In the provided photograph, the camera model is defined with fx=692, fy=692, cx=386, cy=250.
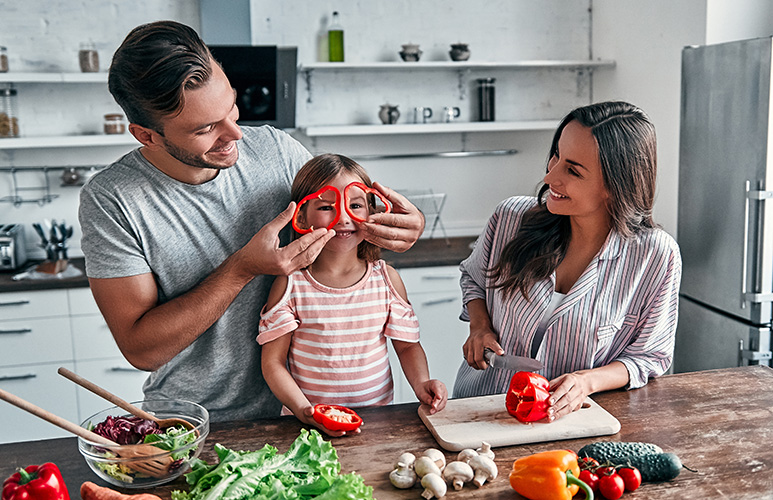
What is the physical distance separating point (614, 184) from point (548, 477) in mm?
817

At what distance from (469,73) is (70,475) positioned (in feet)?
11.1

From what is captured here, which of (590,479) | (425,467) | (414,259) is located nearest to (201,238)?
(425,467)

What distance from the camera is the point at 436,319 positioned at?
3658mm

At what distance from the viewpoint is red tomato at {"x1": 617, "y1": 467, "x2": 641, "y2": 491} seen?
1247 millimetres

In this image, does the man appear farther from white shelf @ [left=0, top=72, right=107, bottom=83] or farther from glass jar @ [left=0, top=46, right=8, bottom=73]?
glass jar @ [left=0, top=46, right=8, bottom=73]

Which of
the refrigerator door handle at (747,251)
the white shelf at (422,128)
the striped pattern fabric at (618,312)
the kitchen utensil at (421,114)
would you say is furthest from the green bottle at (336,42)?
the striped pattern fabric at (618,312)

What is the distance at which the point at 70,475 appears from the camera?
137cm

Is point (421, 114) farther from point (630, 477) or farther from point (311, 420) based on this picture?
point (630, 477)

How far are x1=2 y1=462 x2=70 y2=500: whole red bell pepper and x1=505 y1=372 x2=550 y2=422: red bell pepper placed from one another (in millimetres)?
899

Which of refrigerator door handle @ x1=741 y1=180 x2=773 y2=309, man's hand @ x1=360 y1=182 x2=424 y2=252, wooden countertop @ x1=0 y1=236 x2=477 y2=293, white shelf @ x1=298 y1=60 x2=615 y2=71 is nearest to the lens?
man's hand @ x1=360 y1=182 x2=424 y2=252

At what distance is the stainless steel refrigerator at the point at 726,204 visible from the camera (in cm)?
281

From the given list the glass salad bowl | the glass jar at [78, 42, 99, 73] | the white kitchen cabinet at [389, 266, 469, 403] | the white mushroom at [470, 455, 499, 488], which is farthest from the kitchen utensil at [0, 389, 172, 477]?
the glass jar at [78, 42, 99, 73]

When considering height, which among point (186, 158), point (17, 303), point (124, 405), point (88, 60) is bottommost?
point (17, 303)

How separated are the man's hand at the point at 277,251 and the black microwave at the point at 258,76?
2053mm
